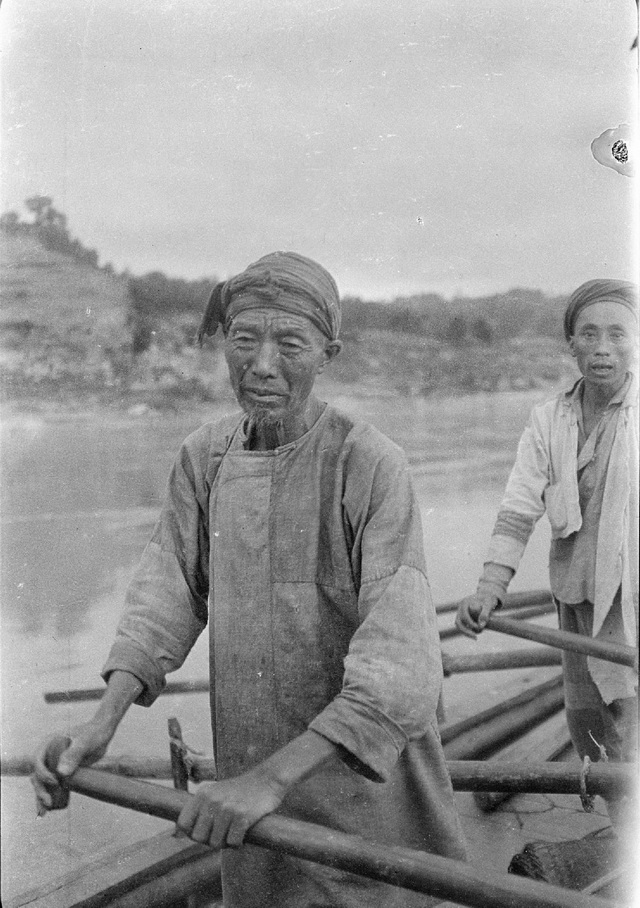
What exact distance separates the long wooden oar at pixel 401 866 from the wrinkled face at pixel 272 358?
2.75ft

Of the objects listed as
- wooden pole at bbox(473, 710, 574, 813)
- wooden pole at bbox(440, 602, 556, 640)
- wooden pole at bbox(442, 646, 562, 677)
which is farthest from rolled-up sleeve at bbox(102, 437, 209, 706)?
wooden pole at bbox(473, 710, 574, 813)

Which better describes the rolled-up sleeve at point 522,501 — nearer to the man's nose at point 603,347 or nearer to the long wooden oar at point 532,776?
the man's nose at point 603,347

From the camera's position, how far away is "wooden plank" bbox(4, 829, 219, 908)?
97.0 inches

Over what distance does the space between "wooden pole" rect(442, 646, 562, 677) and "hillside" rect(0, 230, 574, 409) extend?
4.26 feet

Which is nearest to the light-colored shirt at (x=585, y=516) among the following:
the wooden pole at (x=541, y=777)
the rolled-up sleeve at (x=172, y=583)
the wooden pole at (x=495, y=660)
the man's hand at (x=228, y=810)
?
the wooden pole at (x=541, y=777)

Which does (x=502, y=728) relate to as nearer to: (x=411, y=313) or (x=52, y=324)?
(x=411, y=313)

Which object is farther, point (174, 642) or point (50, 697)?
point (50, 697)

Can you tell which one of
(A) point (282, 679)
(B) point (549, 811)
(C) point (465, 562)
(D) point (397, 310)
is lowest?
(B) point (549, 811)

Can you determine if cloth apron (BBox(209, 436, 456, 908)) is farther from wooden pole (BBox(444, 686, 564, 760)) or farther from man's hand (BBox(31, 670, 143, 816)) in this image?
wooden pole (BBox(444, 686, 564, 760))

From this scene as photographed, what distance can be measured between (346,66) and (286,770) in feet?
5.10

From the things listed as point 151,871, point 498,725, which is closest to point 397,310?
point 151,871

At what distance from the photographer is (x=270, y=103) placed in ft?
7.07

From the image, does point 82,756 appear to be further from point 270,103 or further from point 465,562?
point 270,103

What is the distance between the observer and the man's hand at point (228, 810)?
181cm
